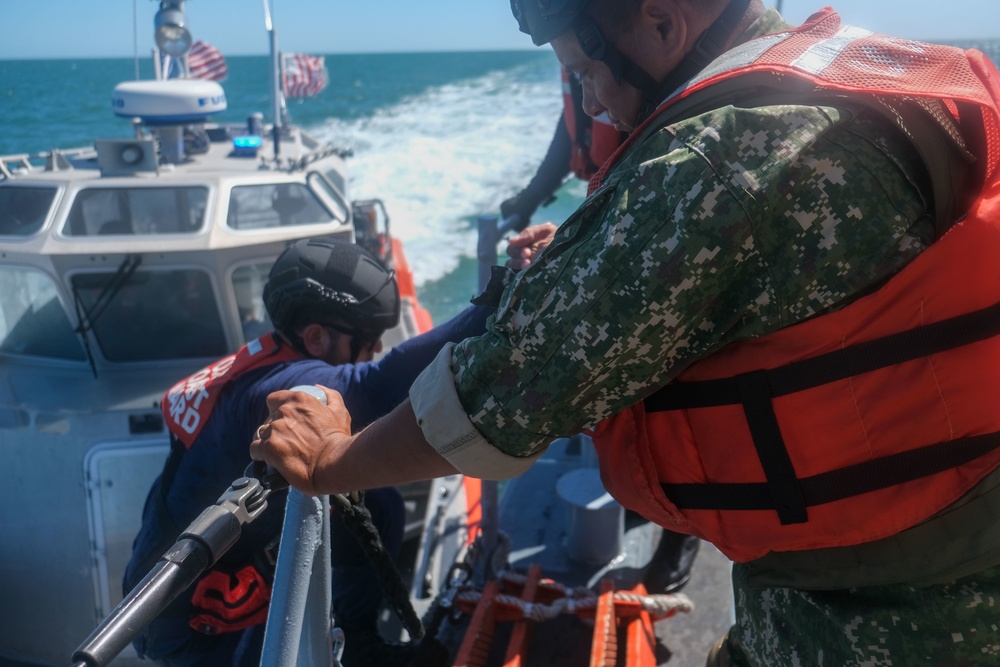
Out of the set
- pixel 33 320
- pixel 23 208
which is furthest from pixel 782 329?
pixel 23 208

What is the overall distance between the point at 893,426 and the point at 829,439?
0.09 meters

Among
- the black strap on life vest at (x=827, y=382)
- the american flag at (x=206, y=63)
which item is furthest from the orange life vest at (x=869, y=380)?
the american flag at (x=206, y=63)

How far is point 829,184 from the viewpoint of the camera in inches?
45.3

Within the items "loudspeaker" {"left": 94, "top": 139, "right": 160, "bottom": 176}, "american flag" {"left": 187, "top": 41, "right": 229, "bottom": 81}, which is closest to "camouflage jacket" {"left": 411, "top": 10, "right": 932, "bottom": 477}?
"loudspeaker" {"left": 94, "top": 139, "right": 160, "bottom": 176}

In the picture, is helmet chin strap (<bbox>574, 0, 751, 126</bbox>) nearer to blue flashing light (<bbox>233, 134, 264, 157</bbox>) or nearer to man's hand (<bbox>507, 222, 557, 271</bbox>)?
man's hand (<bbox>507, 222, 557, 271</bbox>)

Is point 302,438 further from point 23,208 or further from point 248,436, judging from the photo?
point 23,208

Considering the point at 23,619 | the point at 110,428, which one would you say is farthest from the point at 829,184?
the point at 23,619

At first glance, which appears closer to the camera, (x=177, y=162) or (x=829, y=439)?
(x=829, y=439)

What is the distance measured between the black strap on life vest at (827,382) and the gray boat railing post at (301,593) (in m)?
0.74

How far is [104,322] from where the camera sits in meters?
4.75

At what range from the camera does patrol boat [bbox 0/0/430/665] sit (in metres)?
4.27

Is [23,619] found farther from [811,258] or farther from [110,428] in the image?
[811,258]

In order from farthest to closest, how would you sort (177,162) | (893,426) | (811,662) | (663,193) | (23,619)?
(177,162)
(23,619)
(811,662)
(893,426)
(663,193)

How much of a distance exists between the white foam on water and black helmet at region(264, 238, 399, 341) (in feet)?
30.9
